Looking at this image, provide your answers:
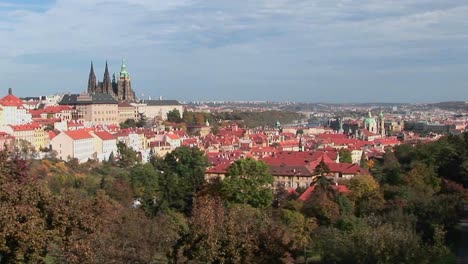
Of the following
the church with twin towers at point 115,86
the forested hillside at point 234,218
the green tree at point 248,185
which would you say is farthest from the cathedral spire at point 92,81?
the green tree at point 248,185

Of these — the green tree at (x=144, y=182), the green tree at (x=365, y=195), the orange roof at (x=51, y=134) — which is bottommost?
the green tree at (x=144, y=182)

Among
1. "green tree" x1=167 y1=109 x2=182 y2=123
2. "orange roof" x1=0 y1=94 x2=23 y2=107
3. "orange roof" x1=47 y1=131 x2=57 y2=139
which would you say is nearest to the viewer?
"orange roof" x1=47 y1=131 x2=57 y2=139

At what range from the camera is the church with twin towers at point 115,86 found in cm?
9244

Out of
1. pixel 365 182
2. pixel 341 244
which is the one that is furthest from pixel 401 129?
pixel 341 244

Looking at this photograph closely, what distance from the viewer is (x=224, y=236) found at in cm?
1398

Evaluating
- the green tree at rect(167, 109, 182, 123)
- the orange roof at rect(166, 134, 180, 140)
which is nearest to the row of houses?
the green tree at rect(167, 109, 182, 123)

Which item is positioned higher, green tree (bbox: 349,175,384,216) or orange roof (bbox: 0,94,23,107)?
orange roof (bbox: 0,94,23,107)

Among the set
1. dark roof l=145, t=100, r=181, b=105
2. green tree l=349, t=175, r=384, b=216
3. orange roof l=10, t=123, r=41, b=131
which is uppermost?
dark roof l=145, t=100, r=181, b=105

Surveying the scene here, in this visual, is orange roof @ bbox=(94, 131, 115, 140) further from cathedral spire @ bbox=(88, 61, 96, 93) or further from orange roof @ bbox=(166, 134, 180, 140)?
cathedral spire @ bbox=(88, 61, 96, 93)

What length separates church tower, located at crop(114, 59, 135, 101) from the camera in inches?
3794

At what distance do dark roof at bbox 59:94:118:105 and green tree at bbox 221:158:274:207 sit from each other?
48.8 m

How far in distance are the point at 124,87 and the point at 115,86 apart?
139 centimetres

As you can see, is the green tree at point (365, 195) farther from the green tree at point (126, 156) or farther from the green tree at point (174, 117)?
the green tree at point (174, 117)

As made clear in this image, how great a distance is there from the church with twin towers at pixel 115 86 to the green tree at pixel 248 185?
6270 centimetres
